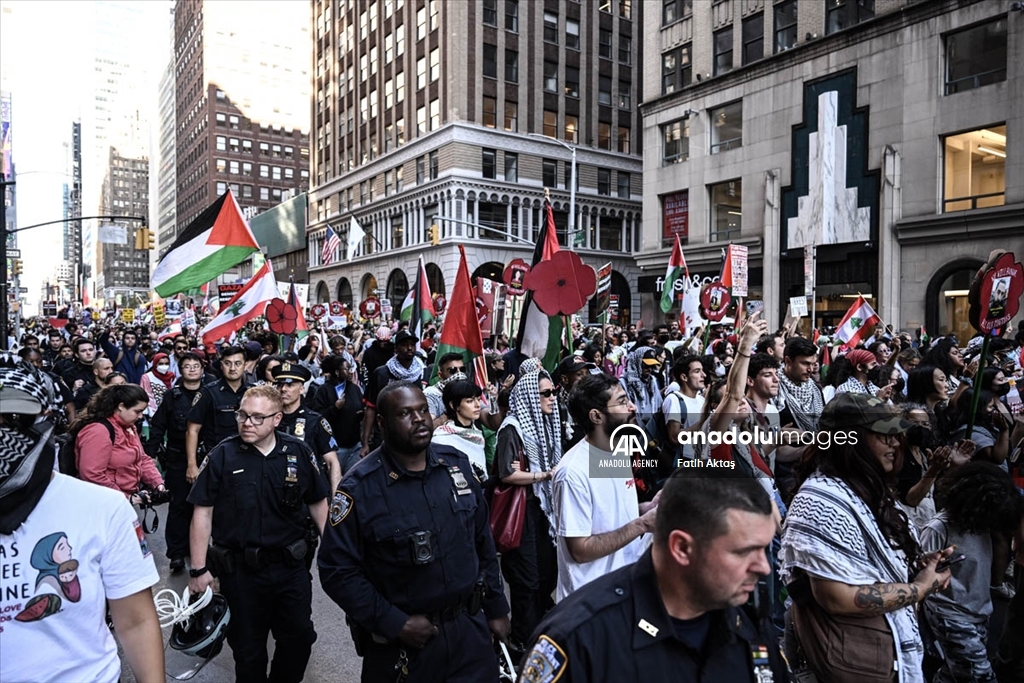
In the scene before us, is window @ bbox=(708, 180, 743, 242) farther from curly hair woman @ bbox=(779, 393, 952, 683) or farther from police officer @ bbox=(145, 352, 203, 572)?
curly hair woman @ bbox=(779, 393, 952, 683)

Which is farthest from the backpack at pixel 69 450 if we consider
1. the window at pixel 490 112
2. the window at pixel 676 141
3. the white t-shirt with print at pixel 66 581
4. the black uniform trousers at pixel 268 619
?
the window at pixel 490 112

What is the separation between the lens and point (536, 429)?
5078mm

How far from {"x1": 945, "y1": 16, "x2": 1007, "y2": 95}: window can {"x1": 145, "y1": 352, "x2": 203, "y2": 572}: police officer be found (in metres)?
26.2

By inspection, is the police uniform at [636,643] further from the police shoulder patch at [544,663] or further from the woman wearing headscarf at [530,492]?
the woman wearing headscarf at [530,492]

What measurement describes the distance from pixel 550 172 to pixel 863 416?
44.3 m

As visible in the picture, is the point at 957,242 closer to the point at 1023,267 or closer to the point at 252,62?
the point at 1023,267

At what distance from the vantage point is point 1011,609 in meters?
3.62

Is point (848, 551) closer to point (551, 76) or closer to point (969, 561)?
point (969, 561)

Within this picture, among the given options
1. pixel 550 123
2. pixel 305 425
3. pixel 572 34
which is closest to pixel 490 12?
pixel 572 34

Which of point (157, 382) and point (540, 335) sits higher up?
point (540, 335)

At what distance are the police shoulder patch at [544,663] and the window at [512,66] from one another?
1787 inches

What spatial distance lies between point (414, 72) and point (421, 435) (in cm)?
4660

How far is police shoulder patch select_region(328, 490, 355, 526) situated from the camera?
3135mm

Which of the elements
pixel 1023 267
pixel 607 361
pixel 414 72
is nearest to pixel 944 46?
pixel 607 361
